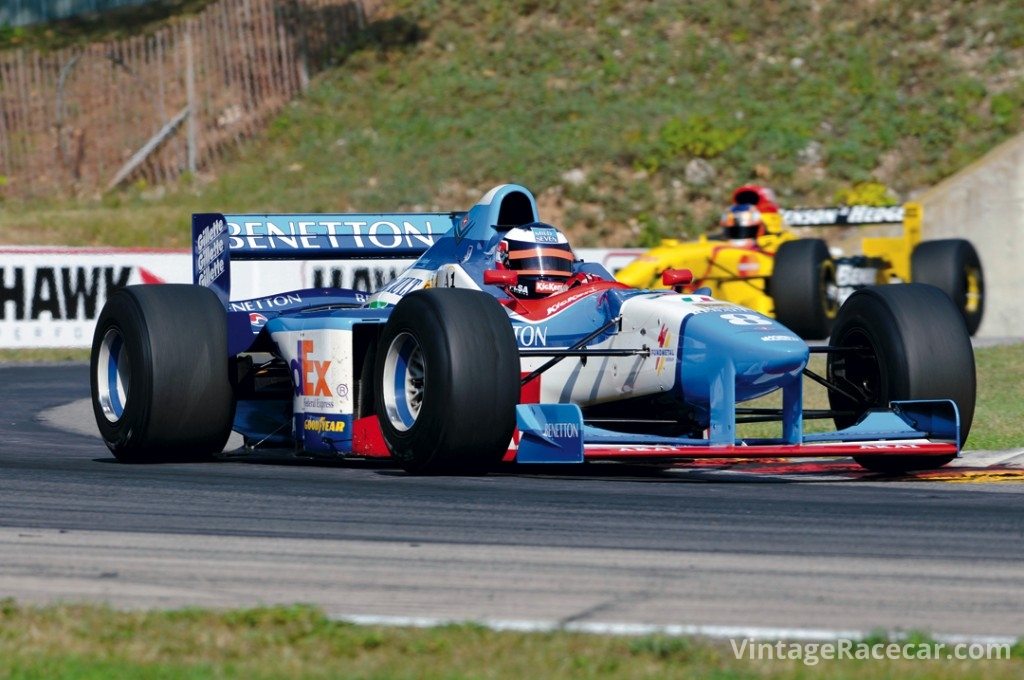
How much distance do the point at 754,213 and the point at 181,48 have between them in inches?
550

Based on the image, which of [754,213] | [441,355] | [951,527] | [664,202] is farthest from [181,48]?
[951,527]

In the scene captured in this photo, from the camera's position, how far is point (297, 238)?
1188 centimetres

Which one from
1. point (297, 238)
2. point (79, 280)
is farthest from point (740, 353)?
point (79, 280)

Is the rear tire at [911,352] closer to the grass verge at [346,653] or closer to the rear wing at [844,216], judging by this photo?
the grass verge at [346,653]

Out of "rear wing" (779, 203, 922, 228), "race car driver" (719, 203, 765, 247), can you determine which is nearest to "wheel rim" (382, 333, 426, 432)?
"rear wing" (779, 203, 922, 228)

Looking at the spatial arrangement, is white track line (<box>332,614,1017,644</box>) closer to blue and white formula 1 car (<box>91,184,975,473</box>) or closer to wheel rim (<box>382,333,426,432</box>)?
blue and white formula 1 car (<box>91,184,975,473</box>)

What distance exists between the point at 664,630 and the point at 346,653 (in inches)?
36.5

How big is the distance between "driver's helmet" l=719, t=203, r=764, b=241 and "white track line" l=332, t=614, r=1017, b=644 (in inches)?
702

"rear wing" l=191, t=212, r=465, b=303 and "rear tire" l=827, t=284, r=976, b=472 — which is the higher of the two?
"rear wing" l=191, t=212, r=465, b=303

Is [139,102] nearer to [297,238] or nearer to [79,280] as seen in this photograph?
[79,280]

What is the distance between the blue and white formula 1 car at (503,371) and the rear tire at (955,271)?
1174 centimetres

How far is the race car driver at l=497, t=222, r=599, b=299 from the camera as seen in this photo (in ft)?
33.7

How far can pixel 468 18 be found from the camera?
34.3 meters

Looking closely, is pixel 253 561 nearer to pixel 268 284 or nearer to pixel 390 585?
pixel 390 585
